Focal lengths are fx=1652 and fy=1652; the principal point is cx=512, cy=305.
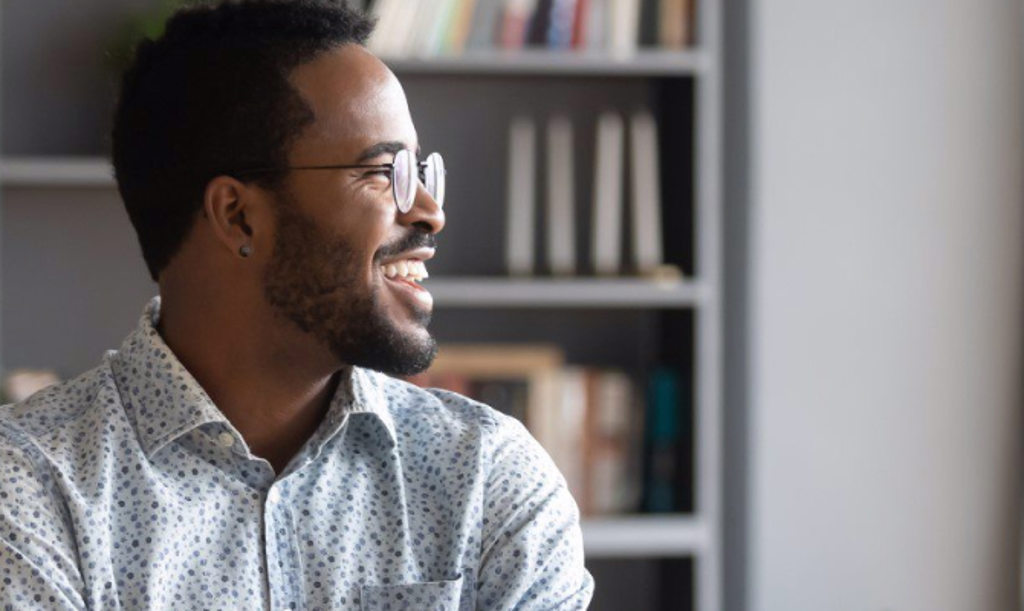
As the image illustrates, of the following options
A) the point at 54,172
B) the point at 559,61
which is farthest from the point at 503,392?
the point at 54,172

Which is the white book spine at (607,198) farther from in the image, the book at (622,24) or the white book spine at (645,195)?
the book at (622,24)

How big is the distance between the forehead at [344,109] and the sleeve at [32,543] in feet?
1.28

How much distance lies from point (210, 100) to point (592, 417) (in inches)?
65.3

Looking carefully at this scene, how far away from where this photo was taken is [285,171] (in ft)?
5.08

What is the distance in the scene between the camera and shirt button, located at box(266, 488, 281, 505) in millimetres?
1428

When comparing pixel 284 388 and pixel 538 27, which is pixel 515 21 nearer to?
pixel 538 27

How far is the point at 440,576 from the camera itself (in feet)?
4.80

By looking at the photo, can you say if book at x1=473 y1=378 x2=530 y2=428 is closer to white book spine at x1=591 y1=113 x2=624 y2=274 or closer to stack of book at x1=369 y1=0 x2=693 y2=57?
white book spine at x1=591 y1=113 x2=624 y2=274

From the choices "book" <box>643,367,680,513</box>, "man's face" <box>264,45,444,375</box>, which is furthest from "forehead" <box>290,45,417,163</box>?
"book" <box>643,367,680,513</box>

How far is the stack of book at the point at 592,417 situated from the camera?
309 cm

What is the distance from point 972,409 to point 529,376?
85cm

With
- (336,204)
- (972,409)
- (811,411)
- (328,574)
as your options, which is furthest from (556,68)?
(328,574)

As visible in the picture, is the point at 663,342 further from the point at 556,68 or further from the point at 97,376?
the point at 97,376

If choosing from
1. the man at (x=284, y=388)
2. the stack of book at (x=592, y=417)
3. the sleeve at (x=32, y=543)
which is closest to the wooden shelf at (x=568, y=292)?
the stack of book at (x=592, y=417)
